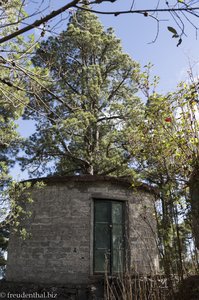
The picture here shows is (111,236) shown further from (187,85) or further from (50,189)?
(187,85)

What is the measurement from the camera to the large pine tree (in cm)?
1240

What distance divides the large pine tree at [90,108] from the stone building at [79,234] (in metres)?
2.86

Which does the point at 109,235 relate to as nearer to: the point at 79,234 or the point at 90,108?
the point at 79,234

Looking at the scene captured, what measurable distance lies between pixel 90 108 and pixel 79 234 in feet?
21.7

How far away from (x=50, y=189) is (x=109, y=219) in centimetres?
173

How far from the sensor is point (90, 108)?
13.6 metres

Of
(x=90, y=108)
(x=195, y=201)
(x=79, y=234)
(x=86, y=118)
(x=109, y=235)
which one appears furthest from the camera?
(x=90, y=108)

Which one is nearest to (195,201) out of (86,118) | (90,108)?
(86,118)

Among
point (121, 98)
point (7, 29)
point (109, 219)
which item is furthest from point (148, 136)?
point (121, 98)

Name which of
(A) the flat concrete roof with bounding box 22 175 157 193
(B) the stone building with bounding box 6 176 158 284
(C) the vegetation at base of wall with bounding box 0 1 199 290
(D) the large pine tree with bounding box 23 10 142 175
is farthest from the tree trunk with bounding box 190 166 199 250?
(D) the large pine tree with bounding box 23 10 142 175

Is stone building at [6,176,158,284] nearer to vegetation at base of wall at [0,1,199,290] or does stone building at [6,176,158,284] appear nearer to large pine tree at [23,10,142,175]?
vegetation at base of wall at [0,1,199,290]

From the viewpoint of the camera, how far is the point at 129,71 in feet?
48.1

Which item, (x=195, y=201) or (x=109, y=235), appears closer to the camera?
(x=195, y=201)

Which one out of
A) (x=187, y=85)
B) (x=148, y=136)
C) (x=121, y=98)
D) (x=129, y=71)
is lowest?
(x=148, y=136)
